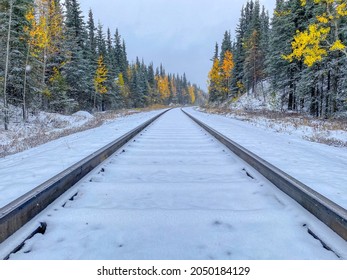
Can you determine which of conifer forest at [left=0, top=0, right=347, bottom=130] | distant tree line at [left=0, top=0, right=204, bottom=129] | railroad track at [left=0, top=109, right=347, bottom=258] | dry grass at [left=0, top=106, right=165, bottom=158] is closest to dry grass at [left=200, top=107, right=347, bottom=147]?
conifer forest at [left=0, top=0, right=347, bottom=130]

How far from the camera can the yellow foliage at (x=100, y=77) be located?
138ft

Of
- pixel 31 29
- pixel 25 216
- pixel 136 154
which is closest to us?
pixel 25 216

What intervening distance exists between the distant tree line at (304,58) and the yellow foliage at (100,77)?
79.4ft

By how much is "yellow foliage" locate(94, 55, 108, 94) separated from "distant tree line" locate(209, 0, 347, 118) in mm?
24186

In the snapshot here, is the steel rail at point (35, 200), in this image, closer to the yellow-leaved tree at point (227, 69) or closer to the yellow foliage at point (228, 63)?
the yellow-leaved tree at point (227, 69)

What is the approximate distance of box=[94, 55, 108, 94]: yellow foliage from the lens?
42.0m

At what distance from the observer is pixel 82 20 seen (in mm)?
38406

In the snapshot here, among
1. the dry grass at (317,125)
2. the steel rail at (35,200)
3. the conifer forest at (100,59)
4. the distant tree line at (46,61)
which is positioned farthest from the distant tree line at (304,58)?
the distant tree line at (46,61)

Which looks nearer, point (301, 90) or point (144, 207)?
point (144, 207)

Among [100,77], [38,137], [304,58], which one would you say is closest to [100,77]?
[100,77]

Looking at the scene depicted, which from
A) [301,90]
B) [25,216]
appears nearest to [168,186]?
[25,216]

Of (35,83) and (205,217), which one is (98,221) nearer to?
(205,217)

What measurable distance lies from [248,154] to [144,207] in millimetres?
2323
